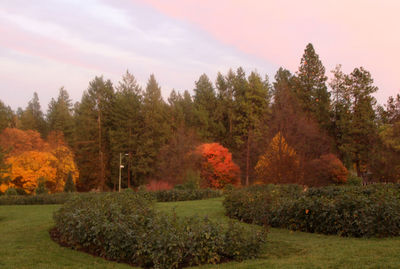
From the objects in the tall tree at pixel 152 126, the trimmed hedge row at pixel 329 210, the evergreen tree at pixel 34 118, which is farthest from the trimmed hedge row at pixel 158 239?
the evergreen tree at pixel 34 118

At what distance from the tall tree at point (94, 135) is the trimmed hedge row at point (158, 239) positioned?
35199 millimetres

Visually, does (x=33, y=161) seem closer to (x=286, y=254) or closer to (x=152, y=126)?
(x=152, y=126)

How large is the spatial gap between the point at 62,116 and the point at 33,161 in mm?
17476

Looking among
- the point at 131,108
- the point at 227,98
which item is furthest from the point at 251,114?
the point at 131,108

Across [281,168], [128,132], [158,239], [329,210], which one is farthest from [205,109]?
[158,239]

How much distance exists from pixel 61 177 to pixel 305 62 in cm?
3015

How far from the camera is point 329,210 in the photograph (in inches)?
347

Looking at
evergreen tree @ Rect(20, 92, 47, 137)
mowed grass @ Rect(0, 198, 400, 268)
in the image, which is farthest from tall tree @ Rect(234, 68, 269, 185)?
mowed grass @ Rect(0, 198, 400, 268)

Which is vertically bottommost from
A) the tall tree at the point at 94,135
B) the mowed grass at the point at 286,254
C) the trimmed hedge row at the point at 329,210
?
the mowed grass at the point at 286,254

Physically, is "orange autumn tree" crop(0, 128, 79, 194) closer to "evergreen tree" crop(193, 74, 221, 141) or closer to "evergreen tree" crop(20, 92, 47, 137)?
"evergreen tree" crop(20, 92, 47, 137)

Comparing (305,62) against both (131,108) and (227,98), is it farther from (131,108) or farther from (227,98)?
(131,108)

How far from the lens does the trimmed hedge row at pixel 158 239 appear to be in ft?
20.1

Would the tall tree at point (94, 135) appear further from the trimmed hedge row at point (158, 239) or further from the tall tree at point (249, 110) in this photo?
the trimmed hedge row at point (158, 239)

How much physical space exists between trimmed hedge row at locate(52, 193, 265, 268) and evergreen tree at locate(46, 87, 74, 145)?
3902cm
